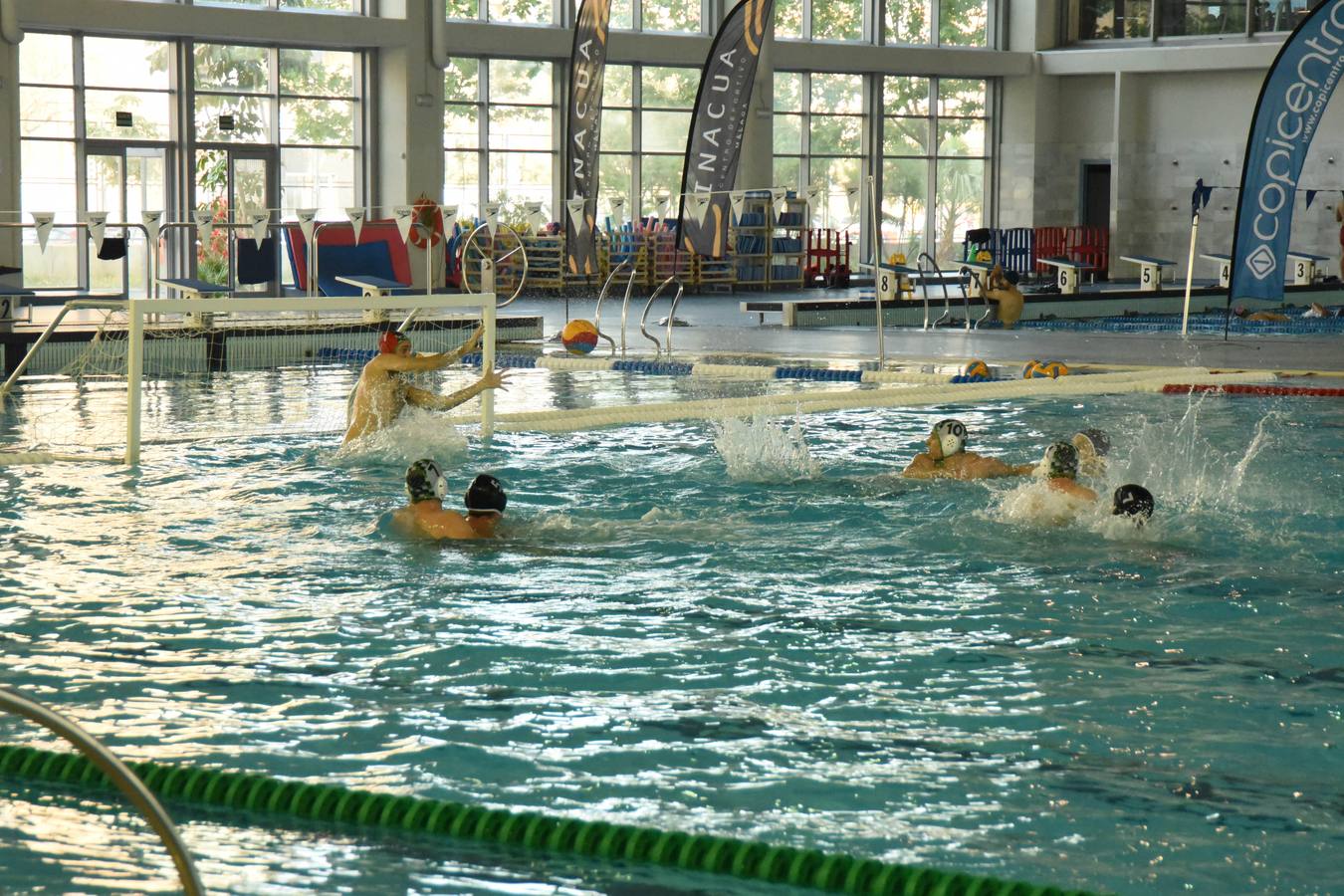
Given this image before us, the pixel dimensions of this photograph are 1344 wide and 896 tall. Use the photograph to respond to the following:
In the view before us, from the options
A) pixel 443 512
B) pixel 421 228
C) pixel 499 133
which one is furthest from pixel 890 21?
pixel 443 512

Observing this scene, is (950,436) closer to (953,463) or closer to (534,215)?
(953,463)

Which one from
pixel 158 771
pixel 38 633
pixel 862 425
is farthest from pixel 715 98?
pixel 158 771

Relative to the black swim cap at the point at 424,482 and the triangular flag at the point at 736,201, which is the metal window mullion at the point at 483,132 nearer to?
the triangular flag at the point at 736,201

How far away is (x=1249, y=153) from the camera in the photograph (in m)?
14.4

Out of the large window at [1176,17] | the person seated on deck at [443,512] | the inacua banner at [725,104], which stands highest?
the large window at [1176,17]

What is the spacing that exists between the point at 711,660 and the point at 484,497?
2018mm

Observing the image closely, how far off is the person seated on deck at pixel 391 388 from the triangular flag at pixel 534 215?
6.95 meters

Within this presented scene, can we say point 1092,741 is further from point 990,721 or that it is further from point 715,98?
point 715,98

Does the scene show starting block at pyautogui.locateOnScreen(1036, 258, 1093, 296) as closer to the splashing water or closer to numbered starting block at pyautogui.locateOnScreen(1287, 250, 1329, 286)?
numbered starting block at pyautogui.locateOnScreen(1287, 250, 1329, 286)

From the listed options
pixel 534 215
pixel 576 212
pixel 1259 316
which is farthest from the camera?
pixel 1259 316

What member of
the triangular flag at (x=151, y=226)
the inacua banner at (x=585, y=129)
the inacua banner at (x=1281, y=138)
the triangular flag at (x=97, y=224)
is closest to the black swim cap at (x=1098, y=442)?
the inacua banner at (x=1281, y=138)

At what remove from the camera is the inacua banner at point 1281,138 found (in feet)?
46.5

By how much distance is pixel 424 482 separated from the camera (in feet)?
22.9

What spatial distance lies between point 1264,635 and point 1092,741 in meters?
1.52
